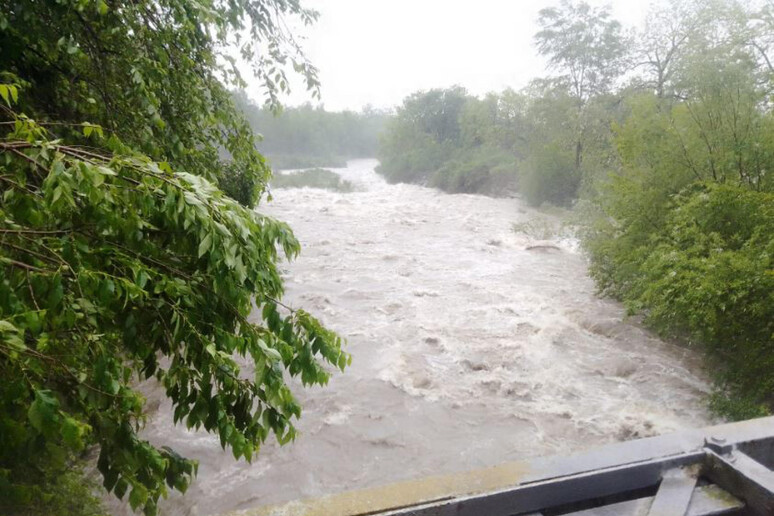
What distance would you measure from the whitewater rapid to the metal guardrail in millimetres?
4057

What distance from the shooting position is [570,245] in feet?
56.0

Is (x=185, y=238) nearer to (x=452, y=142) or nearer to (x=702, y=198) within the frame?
(x=702, y=198)

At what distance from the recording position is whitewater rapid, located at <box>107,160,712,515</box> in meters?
6.21

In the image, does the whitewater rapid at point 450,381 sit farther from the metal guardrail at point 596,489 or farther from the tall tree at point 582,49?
the tall tree at point 582,49

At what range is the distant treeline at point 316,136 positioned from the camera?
47406 mm

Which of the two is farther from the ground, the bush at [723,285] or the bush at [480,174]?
the bush at [480,174]

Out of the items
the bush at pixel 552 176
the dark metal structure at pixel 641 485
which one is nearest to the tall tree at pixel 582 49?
the bush at pixel 552 176

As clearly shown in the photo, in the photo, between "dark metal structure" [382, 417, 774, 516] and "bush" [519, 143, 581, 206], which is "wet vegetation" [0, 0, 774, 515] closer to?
"dark metal structure" [382, 417, 774, 516]

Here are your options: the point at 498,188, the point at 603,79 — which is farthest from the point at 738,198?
the point at 498,188

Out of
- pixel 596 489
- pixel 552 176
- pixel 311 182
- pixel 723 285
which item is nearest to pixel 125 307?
pixel 596 489

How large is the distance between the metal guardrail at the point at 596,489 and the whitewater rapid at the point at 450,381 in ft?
13.3

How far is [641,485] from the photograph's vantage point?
86.0 inches

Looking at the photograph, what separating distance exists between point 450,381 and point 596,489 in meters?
6.19

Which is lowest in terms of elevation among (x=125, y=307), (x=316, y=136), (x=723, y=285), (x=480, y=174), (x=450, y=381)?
(x=450, y=381)
